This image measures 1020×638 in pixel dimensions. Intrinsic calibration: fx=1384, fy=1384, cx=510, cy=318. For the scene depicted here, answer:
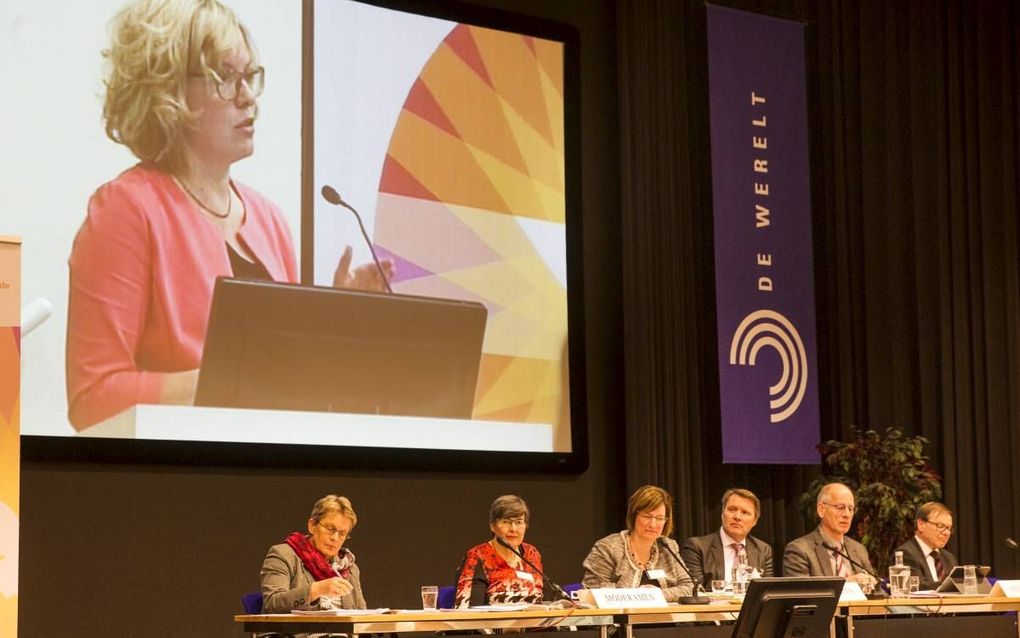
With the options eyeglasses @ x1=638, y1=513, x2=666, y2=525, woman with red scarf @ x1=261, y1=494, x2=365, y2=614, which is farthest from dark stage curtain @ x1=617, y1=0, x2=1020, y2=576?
woman with red scarf @ x1=261, y1=494, x2=365, y2=614

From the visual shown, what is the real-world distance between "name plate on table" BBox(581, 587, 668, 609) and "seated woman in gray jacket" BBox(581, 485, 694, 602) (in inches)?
21.2

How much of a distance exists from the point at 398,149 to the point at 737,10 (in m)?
2.26

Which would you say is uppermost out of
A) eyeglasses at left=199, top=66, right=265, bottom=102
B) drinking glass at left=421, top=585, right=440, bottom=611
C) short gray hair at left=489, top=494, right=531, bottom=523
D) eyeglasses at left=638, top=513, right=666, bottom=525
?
eyeglasses at left=199, top=66, right=265, bottom=102

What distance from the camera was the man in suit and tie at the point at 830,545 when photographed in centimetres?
560

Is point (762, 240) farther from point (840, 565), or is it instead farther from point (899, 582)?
point (899, 582)

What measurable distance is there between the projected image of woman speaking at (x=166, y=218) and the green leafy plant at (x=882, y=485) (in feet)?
10.2

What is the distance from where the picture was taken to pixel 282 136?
605cm

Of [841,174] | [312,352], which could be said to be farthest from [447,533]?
[841,174]

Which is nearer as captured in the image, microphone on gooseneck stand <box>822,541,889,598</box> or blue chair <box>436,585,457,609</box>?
blue chair <box>436,585,457,609</box>

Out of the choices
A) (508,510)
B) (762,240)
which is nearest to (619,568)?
(508,510)

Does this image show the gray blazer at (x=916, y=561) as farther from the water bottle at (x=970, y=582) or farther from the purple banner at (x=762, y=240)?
the purple banner at (x=762, y=240)

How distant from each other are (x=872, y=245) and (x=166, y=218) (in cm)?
410

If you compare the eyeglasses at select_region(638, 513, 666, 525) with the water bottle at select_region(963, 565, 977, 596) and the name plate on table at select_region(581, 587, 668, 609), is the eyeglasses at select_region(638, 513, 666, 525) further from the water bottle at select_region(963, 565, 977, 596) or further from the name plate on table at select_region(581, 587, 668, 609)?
the water bottle at select_region(963, 565, 977, 596)

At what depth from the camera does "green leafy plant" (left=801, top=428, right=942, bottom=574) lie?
7.01m
